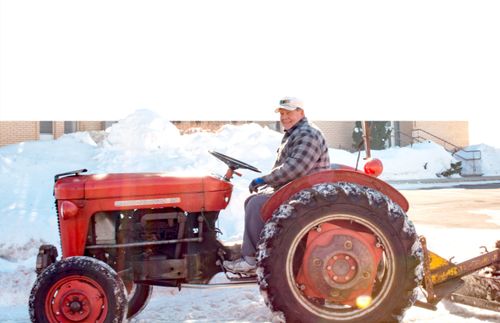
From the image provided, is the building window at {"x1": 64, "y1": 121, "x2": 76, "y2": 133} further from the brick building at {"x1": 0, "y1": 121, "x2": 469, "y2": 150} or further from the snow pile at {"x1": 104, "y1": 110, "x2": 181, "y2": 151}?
the snow pile at {"x1": 104, "y1": 110, "x2": 181, "y2": 151}

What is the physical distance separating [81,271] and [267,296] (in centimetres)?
128

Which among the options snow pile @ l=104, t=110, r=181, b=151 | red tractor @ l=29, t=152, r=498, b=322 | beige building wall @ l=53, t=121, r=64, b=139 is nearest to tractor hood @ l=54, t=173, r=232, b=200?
red tractor @ l=29, t=152, r=498, b=322

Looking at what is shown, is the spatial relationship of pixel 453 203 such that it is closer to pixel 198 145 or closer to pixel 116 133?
pixel 198 145

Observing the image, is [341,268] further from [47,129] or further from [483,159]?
[483,159]

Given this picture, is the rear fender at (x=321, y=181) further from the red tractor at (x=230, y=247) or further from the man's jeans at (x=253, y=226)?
the man's jeans at (x=253, y=226)

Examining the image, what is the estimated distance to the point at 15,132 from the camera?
24281 millimetres

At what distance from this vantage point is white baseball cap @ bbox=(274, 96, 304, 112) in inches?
165

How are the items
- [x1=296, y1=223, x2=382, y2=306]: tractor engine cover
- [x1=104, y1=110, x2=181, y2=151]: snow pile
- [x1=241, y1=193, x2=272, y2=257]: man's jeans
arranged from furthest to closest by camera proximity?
[x1=104, y1=110, x2=181, y2=151]: snow pile → [x1=241, y1=193, x2=272, y2=257]: man's jeans → [x1=296, y1=223, x2=382, y2=306]: tractor engine cover

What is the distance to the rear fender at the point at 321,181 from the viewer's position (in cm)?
360

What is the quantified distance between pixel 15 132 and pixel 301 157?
23.3 m

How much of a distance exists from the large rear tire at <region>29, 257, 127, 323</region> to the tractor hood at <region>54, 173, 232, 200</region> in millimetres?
520

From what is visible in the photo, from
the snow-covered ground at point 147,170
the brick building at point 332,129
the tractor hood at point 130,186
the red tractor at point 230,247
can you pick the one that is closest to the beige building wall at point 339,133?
the brick building at point 332,129

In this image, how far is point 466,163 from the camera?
105 ft

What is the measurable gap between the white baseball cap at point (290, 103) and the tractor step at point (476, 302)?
1960 mm
